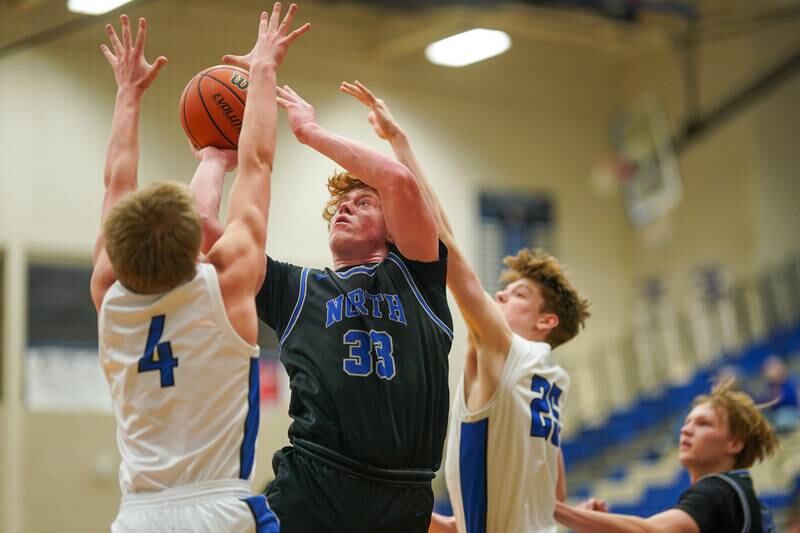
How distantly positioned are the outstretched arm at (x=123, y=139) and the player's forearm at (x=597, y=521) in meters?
2.49

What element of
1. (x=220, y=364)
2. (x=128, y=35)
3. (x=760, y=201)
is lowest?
(x=220, y=364)

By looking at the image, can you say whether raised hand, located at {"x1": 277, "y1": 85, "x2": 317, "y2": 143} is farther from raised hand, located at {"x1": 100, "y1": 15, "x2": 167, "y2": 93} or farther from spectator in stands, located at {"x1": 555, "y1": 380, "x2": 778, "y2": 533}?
spectator in stands, located at {"x1": 555, "y1": 380, "x2": 778, "y2": 533}

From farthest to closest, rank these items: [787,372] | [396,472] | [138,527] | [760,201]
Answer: [760,201] < [787,372] < [396,472] < [138,527]

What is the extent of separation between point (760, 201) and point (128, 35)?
16448mm

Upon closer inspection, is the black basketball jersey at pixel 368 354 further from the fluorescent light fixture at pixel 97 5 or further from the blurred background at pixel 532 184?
the blurred background at pixel 532 184

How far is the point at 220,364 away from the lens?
3439 millimetres

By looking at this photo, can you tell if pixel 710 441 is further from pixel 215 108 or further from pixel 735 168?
pixel 735 168

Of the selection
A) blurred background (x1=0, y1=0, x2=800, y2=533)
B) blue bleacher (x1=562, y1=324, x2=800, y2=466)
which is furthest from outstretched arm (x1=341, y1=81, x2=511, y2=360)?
blue bleacher (x1=562, y1=324, x2=800, y2=466)

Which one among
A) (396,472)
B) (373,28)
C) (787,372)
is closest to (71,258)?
(373,28)

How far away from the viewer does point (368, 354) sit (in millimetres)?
4133

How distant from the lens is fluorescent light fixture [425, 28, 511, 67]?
558 inches

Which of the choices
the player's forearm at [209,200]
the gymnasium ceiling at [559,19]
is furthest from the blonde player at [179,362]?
the gymnasium ceiling at [559,19]

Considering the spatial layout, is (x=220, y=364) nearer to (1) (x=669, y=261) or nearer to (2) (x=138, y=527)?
(2) (x=138, y=527)

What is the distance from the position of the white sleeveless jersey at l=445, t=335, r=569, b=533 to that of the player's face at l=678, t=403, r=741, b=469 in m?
0.91
